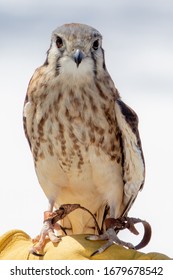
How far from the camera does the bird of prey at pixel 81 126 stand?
17.2 feet

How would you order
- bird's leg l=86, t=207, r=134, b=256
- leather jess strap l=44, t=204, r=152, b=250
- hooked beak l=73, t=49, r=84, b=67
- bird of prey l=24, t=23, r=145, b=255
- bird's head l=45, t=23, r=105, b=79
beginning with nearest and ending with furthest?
bird's leg l=86, t=207, r=134, b=256 → leather jess strap l=44, t=204, r=152, b=250 → hooked beak l=73, t=49, r=84, b=67 → bird's head l=45, t=23, r=105, b=79 → bird of prey l=24, t=23, r=145, b=255

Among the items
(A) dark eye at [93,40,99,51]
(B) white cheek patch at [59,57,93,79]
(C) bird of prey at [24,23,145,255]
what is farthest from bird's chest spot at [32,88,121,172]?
(A) dark eye at [93,40,99,51]

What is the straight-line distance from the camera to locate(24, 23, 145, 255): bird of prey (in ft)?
17.2

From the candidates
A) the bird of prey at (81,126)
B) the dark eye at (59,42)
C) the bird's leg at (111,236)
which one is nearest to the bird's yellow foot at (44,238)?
the bird's leg at (111,236)

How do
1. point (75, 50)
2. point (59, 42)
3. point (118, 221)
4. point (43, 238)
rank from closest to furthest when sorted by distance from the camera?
point (43, 238), point (118, 221), point (75, 50), point (59, 42)

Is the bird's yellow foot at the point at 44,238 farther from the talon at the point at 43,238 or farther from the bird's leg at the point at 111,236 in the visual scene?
the bird's leg at the point at 111,236

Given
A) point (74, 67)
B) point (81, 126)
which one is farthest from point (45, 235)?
point (74, 67)

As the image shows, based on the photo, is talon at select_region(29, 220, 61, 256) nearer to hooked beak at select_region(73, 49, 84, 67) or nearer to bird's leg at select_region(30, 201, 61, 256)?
bird's leg at select_region(30, 201, 61, 256)

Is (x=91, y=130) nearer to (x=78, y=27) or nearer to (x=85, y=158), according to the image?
(x=85, y=158)

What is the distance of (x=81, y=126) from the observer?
17.4ft

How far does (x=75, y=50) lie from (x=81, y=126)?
484 mm

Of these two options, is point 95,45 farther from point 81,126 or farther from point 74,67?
point 81,126

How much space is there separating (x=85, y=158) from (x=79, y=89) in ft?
1.37
